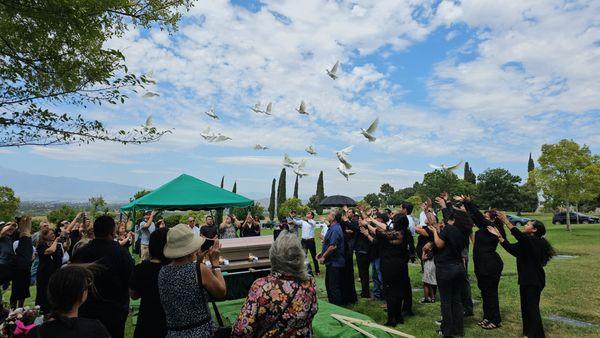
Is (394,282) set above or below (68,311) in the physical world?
below

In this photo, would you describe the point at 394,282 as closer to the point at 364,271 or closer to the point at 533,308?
the point at 533,308

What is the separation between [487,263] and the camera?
5668 millimetres

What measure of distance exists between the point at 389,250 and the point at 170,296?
4.07 meters

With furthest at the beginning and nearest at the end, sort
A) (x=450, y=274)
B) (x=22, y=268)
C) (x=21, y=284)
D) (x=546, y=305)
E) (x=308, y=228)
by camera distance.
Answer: (x=308, y=228), (x=546, y=305), (x=21, y=284), (x=22, y=268), (x=450, y=274)

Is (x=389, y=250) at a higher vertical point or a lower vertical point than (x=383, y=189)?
lower

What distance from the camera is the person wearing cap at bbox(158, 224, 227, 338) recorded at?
2.62 m

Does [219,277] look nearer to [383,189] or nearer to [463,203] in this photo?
[463,203]

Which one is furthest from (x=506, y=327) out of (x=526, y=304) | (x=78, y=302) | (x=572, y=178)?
(x=572, y=178)

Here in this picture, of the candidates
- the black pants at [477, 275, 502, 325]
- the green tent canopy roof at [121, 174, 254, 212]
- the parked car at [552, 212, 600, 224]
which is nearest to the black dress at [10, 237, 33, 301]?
the green tent canopy roof at [121, 174, 254, 212]

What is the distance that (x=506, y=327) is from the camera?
19.3 feet

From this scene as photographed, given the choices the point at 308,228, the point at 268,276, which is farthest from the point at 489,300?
the point at 308,228

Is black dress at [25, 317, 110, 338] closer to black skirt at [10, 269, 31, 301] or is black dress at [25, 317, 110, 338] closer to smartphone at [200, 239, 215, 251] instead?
smartphone at [200, 239, 215, 251]

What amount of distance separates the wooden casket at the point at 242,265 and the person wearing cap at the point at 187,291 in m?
4.10

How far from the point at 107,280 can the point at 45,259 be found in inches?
148
